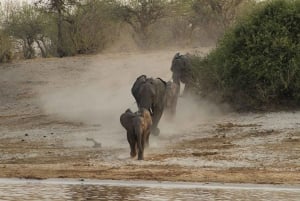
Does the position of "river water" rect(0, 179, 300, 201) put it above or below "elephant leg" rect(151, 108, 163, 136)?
below

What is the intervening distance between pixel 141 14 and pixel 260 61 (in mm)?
24740

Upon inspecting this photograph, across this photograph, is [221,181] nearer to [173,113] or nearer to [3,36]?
[173,113]

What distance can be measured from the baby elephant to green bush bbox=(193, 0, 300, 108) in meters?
6.54

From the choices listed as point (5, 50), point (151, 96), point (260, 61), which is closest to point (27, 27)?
point (5, 50)

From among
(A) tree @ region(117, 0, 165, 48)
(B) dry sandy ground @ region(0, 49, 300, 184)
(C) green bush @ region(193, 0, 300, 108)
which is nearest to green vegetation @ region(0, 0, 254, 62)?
(A) tree @ region(117, 0, 165, 48)

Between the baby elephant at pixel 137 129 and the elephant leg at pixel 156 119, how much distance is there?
110 inches

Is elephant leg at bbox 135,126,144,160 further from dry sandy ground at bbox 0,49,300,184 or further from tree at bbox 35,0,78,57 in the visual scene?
tree at bbox 35,0,78,57

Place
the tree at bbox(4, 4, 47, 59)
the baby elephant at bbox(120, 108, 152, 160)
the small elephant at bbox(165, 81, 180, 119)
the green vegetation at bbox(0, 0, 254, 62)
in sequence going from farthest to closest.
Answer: the tree at bbox(4, 4, 47, 59) < the green vegetation at bbox(0, 0, 254, 62) < the small elephant at bbox(165, 81, 180, 119) < the baby elephant at bbox(120, 108, 152, 160)

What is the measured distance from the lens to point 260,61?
2348 cm

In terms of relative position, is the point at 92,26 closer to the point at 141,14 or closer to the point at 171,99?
the point at 141,14

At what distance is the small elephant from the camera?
2197 centimetres

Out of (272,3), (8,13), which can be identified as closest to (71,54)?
(8,13)

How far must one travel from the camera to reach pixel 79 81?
35.5 meters

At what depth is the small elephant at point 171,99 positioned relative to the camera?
72.1 ft
